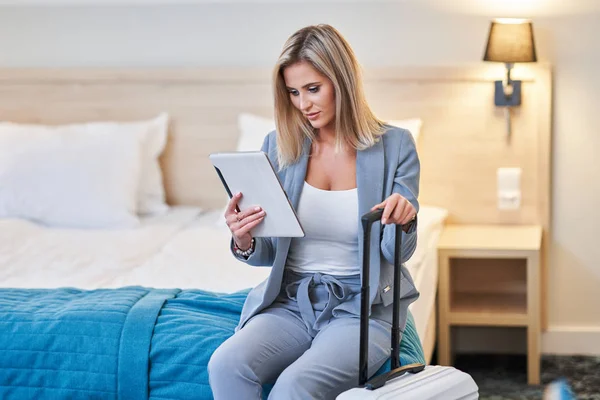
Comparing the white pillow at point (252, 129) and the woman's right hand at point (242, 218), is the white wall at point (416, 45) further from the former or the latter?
the woman's right hand at point (242, 218)

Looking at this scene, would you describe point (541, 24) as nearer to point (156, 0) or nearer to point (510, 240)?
point (510, 240)

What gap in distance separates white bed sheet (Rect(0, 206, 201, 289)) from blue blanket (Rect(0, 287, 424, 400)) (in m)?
0.45

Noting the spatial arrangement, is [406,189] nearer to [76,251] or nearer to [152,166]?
[76,251]

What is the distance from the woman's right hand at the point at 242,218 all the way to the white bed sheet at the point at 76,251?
2.51 ft

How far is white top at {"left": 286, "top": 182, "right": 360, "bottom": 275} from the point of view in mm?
1938

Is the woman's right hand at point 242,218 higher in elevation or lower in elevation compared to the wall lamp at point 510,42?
lower

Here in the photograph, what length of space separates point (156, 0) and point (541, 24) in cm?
144

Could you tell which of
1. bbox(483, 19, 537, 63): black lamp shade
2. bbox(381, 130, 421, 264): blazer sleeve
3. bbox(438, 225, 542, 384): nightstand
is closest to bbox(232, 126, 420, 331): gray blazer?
bbox(381, 130, 421, 264): blazer sleeve

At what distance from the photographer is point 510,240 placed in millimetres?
3098

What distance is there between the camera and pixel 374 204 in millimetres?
1912

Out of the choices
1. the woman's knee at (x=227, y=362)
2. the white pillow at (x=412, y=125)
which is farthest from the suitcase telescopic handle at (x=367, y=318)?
the white pillow at (x=412, y=125)

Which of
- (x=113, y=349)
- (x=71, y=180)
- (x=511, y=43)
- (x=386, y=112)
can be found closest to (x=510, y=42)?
(x=511, y=43)

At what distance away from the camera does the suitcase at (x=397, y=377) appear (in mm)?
1623

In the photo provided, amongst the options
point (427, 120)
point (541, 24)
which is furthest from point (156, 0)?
point (541, 24)
